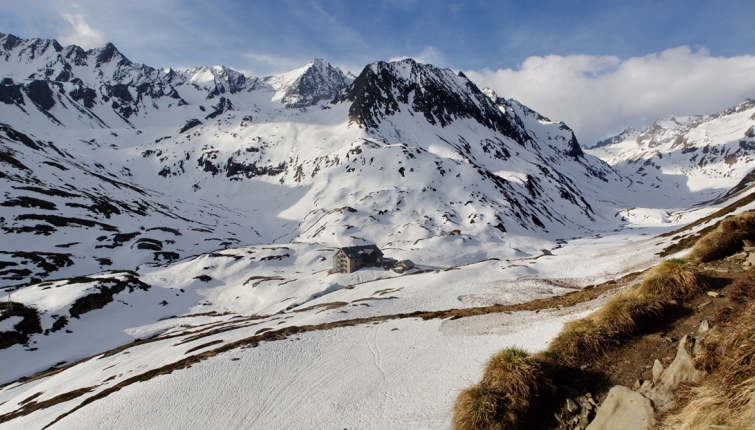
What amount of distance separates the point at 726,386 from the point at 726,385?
2cm

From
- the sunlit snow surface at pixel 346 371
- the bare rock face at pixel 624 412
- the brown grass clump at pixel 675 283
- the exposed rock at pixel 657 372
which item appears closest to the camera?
the bare rock face at pixel 624 412

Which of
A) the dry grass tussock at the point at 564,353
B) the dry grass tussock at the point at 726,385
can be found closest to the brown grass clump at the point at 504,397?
the dry grass tussock at the point at 564,353

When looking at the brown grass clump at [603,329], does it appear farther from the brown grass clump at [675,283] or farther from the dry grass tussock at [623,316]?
the brown grass clump at [675,283]

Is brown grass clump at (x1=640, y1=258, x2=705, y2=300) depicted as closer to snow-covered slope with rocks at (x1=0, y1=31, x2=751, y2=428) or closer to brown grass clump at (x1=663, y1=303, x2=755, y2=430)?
snow-covered slope with rocks at (x1=0, y1=31, x2=751, y2=428)

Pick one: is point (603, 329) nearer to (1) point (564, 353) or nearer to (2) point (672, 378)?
(1) point (564, 353)

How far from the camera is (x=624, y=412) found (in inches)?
306

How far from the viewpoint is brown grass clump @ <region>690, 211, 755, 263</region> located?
15.9m

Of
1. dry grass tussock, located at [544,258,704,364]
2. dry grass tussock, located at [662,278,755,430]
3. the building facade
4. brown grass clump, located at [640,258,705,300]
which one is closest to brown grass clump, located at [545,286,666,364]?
dry grass tussock, located at [544,258,704,364]

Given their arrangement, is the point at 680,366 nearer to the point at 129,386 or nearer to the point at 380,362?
the point at 380,362

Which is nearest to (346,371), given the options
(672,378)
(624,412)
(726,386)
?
(624,412)

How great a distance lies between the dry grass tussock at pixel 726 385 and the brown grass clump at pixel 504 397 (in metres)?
3.12

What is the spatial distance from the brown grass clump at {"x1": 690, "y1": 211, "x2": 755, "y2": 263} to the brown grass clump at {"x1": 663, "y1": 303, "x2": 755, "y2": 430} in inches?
434

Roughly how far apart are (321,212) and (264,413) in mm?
136572

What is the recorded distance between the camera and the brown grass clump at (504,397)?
9.02 meters
